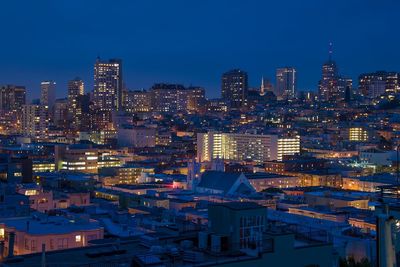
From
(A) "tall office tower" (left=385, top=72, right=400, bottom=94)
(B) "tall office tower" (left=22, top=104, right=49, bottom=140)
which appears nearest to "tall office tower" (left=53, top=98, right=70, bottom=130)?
(B) "tall office tower" (left=22, top=104, right=49, bottom=140)

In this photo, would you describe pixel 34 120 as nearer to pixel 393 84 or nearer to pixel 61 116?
pixel 61 116

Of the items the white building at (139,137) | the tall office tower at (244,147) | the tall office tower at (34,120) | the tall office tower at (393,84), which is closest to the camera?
the tall office tower at (244,147)

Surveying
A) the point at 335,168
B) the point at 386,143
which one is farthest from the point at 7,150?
the point at 386,143

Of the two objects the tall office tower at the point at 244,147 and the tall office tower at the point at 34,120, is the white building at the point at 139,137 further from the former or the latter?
the tall office tower at the point at 34,120

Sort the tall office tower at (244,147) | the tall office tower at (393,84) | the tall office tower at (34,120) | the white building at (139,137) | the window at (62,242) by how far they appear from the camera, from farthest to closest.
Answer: the tall office tower at (393,84) < the tall office tower at (34,120) < the white building at (139,137) < the tall office tower at (244,147) < the window at (62,242)

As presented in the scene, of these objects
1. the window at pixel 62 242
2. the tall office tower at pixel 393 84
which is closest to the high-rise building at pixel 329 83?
the tall office tower at pixel 393 84

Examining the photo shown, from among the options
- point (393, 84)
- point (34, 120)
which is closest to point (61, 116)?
point (34, 120)
